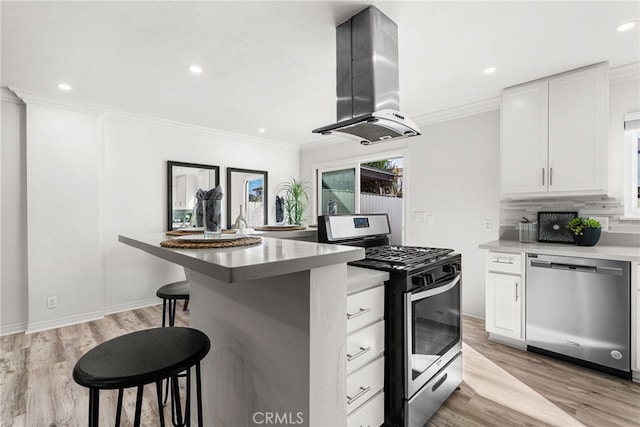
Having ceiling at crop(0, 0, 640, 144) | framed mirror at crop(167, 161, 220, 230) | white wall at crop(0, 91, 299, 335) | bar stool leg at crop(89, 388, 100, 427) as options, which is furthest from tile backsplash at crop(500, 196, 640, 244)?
white wall at crop(0, 91, 299, 335)

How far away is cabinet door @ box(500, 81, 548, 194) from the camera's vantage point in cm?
274

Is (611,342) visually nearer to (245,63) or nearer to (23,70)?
(245,63)

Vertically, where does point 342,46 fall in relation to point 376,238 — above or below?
above

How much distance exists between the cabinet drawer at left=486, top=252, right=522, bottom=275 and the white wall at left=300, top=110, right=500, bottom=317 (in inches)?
26.1

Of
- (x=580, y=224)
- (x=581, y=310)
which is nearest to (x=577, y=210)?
(x=580, y=224)

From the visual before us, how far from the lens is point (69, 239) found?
3275 millimetres

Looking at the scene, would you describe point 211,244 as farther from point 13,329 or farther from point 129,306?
point 13,329

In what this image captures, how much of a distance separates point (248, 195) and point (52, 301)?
8.94ft

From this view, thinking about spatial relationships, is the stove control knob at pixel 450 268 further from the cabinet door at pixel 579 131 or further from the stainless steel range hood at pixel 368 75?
the cabinet door at pixel 579 131

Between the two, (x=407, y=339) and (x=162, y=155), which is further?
(x=162, y=155)

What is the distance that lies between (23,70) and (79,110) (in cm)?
76

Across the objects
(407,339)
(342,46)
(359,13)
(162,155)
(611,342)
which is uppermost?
(359,13)

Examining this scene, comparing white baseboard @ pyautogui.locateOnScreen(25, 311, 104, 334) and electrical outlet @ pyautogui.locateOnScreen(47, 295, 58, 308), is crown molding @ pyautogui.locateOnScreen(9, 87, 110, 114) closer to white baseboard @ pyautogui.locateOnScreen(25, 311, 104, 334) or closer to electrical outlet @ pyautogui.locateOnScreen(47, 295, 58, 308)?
electrical outlet @ pyautogui.locateOnScreen(47, 295, 58, 308)

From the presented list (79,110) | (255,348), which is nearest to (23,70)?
(79,110)
